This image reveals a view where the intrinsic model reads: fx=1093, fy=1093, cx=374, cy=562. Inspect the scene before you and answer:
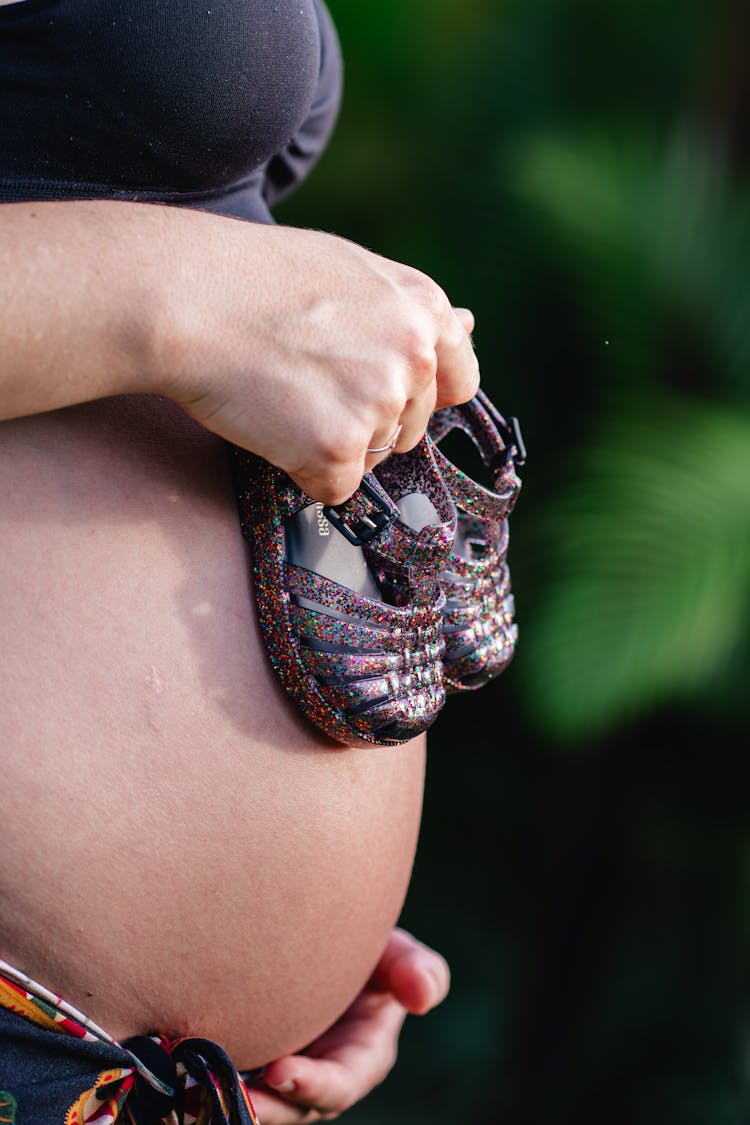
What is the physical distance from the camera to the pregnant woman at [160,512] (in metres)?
0.64

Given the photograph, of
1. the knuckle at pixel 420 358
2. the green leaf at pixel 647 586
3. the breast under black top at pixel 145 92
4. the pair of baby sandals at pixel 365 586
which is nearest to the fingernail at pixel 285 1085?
the pair of baby sandals at pixel 365 586

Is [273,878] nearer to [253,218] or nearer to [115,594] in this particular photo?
[115,594]

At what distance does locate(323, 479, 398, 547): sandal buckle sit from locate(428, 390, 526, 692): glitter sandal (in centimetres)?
9

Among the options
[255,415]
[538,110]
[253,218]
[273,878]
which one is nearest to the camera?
[255,415]

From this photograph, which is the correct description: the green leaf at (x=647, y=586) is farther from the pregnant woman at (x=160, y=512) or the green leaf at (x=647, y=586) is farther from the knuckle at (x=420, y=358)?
the knuckle at (x=420, y=358)

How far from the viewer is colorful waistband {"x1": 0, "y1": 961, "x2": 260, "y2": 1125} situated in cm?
66

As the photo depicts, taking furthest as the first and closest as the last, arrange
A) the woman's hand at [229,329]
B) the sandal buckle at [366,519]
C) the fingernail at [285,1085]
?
the fingernail at [285,1085] < the sandal buckle at [366,519] < the woman's hand at [229,329]

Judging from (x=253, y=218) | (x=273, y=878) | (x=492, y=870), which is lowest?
(x=492, y=870)

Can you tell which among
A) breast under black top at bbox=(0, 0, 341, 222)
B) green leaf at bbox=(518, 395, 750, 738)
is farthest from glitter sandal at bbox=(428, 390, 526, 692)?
green leaf at bbox=(518, 395, 750, 738)

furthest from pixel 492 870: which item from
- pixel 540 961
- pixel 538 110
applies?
pixel 538 110

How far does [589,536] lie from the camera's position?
219cm

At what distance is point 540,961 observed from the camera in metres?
2.60

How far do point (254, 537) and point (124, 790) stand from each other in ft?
0.62

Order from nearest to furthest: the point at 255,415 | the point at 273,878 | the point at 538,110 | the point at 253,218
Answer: the point at 255,415
the point at 273,878
the point at 253,218
the point at 538,110
